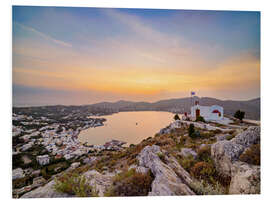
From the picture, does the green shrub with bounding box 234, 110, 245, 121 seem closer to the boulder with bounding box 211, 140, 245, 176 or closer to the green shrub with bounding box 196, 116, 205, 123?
the green shrub with bounding box 196, 116, 205, 123

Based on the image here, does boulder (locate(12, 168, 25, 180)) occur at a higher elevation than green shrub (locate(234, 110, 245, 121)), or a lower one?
lower

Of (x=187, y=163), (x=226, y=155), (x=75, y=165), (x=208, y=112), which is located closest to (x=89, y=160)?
(x=75, y=165)

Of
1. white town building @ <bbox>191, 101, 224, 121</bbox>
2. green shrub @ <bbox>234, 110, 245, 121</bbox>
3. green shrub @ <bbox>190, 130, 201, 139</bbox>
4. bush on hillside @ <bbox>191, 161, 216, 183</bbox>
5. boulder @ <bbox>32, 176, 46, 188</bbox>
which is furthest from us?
green shrub @ <bbox>190, 130, 201, 139</bbox>

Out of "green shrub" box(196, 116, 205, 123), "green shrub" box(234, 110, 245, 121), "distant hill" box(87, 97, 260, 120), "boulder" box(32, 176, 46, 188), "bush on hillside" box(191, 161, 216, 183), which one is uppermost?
"distant hill" box(87, 97, 260, 120)

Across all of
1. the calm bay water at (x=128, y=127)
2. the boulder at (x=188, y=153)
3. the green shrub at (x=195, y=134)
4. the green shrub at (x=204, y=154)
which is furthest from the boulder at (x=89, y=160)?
the green shrub at (x=195, y=134)

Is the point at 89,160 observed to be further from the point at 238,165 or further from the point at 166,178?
the point at 238,165

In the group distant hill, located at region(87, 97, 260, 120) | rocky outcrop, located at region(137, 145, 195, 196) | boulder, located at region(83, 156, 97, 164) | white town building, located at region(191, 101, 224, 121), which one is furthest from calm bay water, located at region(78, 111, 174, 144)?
rocky outcrop, located at region(137, 145, 195, 196)

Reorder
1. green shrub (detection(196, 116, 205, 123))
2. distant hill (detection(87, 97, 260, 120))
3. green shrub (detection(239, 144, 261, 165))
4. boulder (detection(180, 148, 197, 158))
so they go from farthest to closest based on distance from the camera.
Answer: green shrub (detection(196, 116, 205, 123))
distant hill (detection(87, 97, 260, 120))
boulder (detection(180, 148, 197, 158))
green shrub (detection(239, 144, 261, 165))

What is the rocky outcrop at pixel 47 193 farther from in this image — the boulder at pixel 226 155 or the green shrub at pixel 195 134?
the green shrub at pixel 195 134
